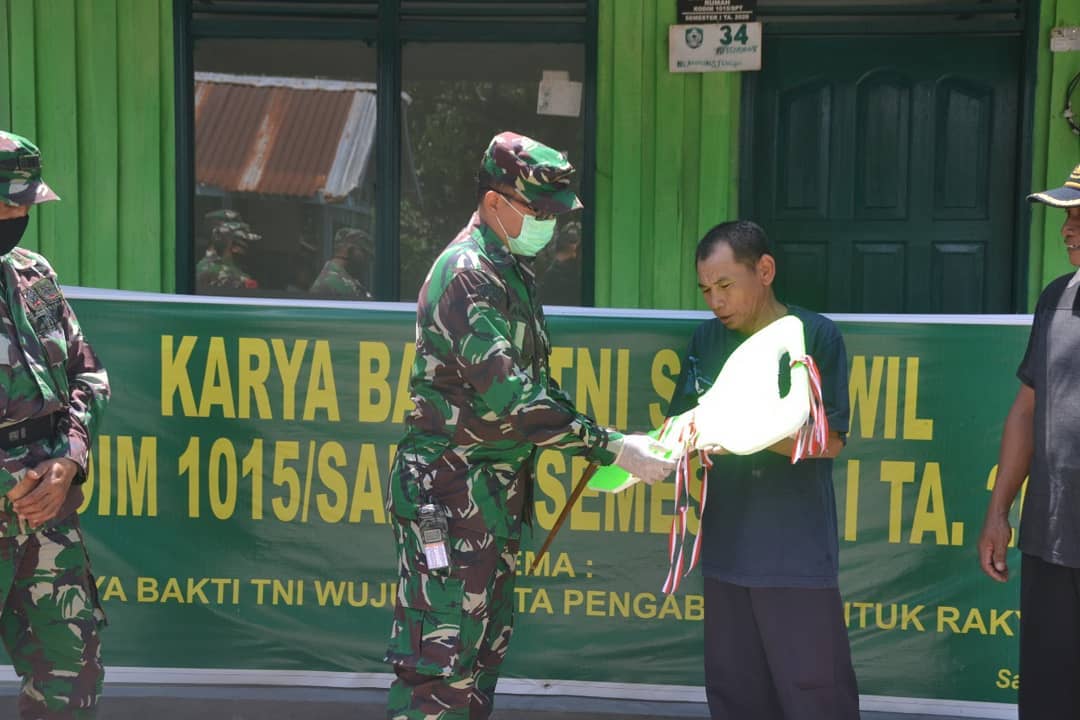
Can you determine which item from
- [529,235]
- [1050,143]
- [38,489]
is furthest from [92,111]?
[1050,143]

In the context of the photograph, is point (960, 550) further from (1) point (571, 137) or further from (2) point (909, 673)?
(1) point (571, 137)

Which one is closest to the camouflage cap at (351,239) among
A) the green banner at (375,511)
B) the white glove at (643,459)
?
the green banner at (375,511)

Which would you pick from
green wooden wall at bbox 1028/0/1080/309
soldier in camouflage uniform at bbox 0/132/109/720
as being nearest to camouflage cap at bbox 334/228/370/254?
soldier in camouflage uniform at bbox 0/132/109/720

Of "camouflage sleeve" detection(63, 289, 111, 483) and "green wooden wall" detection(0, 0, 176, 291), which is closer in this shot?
"camouflage sleeve" detection(63, 289, 111, 483)

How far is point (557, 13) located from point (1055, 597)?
3.58 m

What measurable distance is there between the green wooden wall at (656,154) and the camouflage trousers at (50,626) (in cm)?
297

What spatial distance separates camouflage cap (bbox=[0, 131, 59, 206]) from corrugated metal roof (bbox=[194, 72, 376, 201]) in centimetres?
268

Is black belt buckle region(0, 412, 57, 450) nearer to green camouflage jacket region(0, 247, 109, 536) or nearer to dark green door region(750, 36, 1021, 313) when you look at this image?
green camouflage jacket region(0, 247, 109, 536)

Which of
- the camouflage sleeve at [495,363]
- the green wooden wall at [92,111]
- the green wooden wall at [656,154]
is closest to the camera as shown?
the camouflage sleeve at [495,363]

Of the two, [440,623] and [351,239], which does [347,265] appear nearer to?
[351,239]

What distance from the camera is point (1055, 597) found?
2967 mm

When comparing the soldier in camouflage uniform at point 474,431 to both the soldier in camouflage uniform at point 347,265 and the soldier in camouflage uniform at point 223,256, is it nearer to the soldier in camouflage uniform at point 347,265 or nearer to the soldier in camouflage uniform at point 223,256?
the soldier in camouflage uniform at point 347,265

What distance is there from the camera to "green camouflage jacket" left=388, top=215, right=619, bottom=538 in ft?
9.52

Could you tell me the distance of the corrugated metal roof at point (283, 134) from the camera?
5582mm
